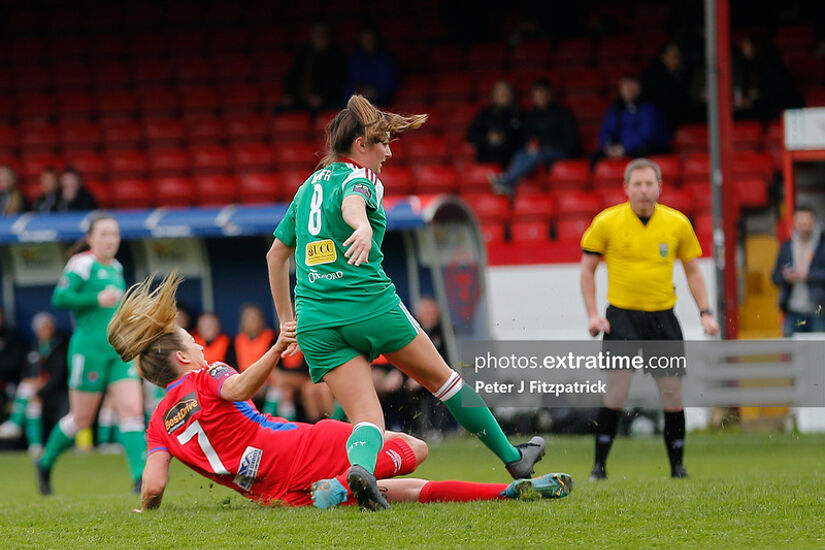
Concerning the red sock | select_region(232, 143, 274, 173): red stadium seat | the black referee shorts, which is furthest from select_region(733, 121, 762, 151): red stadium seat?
the red sock

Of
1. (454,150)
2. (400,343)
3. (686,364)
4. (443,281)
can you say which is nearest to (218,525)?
(400,343)

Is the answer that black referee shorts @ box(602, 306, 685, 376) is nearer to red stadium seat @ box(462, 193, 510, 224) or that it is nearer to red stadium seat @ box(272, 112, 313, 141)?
red stadium seat @ box(462, 193, 510, 224)

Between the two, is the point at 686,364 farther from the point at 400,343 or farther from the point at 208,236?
the point at 208,236

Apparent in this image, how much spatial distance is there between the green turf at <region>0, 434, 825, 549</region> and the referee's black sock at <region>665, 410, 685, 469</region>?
0.15m

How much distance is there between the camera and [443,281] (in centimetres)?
1240

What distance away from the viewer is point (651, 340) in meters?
7.50

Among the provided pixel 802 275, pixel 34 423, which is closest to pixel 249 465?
pixel 802 275

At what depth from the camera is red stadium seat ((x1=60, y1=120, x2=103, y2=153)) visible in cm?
1759

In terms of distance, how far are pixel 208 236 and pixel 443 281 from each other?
248 centimetres

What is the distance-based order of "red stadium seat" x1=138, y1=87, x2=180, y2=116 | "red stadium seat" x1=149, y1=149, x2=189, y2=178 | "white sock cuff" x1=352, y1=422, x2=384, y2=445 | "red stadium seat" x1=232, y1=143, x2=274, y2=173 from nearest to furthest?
"white sock cuff" x1=352, y1=422, x2=384, y2=445 → "red stadium seat" x1=232, y1=143, x2=274, y2=173 → "red stadium seat" x1=149, y1=149, x2=189, y2=178 → "red stadium seat" x1=138, y1=87, x2=180, y2=116

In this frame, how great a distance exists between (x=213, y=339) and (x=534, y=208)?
3.84 meters

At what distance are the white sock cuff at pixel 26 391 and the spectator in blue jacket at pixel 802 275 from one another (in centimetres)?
739

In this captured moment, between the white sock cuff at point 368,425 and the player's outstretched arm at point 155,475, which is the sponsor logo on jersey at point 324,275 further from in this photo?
the player's outstretched arm at point 155,475

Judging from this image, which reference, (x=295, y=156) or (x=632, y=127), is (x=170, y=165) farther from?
(x=632, y=127)
